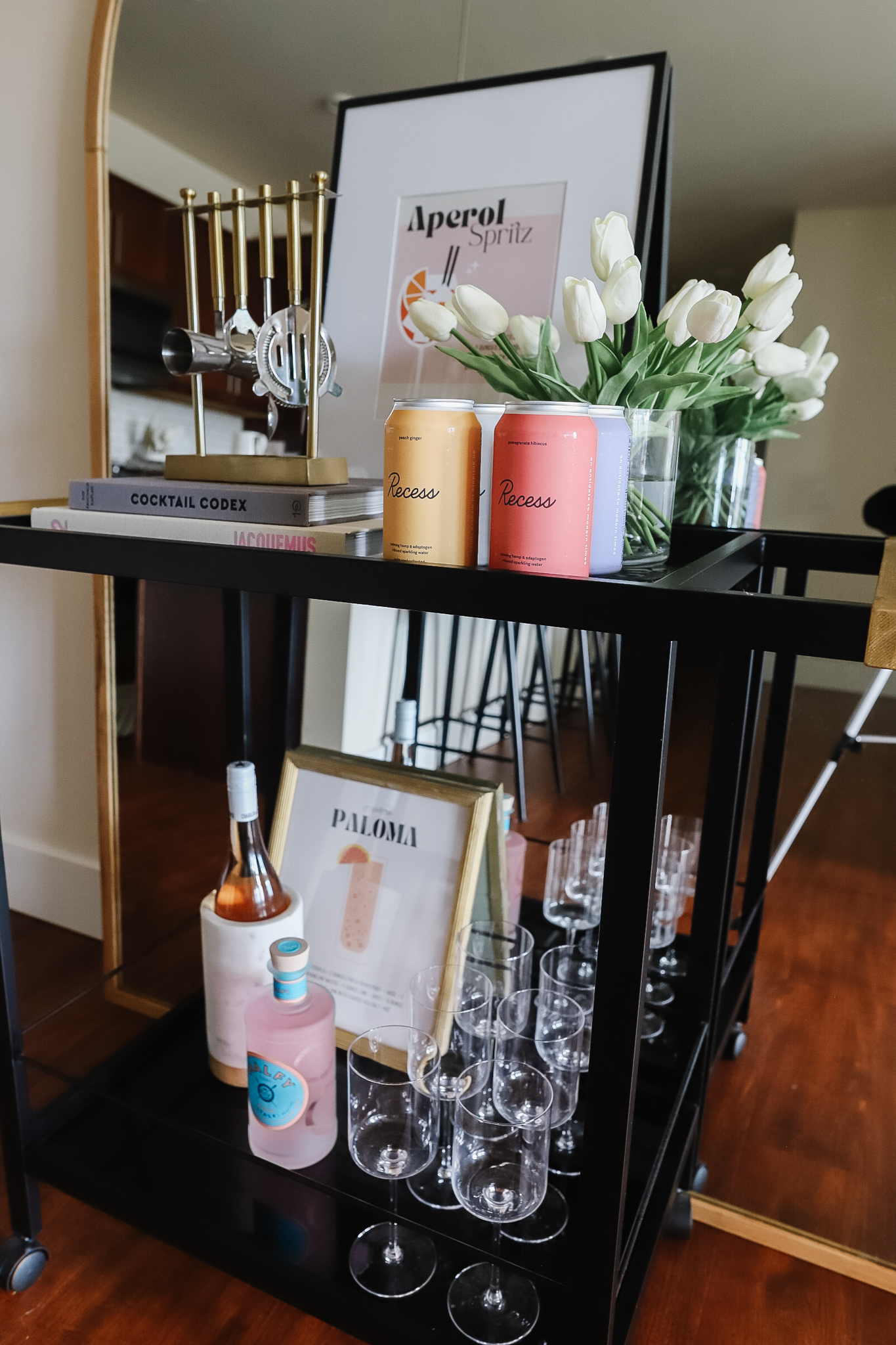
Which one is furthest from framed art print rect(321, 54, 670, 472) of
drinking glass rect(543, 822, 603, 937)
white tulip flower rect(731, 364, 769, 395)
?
drinking glass rect(543, 822, 603, 937)

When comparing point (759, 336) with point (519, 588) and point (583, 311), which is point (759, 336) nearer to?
point (583, 311)

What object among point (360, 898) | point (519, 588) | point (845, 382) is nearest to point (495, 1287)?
point (360, 898)

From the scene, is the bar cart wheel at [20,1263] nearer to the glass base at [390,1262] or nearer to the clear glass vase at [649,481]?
the glass base at [390,1262]

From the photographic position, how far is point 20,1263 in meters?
1.02

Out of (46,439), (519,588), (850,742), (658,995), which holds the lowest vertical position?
(658,995)

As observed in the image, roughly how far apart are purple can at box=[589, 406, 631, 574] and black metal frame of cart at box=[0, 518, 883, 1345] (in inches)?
2.3

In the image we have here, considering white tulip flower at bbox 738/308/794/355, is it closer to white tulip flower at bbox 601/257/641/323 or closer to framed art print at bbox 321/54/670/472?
white tulip flower at bbox 601/257/641/323

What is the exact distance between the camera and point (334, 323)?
4.03ft

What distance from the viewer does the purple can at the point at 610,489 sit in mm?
677

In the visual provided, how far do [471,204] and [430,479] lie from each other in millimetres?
659

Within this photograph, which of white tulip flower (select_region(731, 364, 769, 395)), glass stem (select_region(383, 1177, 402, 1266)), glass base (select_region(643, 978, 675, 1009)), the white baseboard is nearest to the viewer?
glass stem (select_region(383, 1177, 402, 1266))

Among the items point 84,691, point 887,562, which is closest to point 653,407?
point 887,562

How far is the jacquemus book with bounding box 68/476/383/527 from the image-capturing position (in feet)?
2.48

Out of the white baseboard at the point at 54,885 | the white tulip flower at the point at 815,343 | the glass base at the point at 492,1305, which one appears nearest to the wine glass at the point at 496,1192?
the glass base at the point at 492,1305
